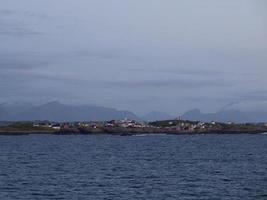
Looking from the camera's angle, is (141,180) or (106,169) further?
(106,169)

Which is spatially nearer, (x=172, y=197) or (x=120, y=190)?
(x=172, y=197)

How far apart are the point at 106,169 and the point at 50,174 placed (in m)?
8.61

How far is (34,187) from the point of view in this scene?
170 ft

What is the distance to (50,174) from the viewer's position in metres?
63.4

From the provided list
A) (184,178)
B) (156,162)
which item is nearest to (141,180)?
(184,178)

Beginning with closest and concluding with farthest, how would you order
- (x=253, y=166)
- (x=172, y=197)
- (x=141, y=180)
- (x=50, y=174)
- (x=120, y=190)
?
(x=172, y=197) < (x=120, y=190) < (x=141, y=180) < (x=50, y=174) < (x=253, y=166)

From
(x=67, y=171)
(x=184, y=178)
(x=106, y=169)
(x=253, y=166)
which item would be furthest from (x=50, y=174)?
(x=253, y=166)

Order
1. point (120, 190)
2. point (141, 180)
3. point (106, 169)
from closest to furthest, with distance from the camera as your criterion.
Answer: point (120, 190) → point (141, 180) → point (106, 169)

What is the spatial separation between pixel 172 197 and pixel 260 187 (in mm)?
9361

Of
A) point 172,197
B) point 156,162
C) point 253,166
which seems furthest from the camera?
point 156,162

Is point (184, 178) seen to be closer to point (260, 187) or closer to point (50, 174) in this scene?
point (260, 187)

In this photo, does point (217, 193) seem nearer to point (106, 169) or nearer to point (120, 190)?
point (120, 190)

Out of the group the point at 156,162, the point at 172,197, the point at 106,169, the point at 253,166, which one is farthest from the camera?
the point at 156,162

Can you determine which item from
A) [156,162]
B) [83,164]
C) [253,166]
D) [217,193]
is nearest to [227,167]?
[253,166]
